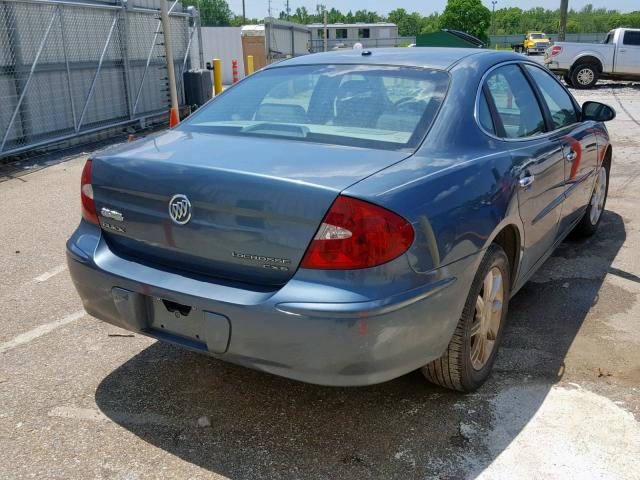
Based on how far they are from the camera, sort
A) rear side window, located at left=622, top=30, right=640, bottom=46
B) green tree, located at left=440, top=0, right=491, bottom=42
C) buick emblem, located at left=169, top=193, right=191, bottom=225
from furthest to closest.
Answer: green tree, located at left=440, top=0, right=491, bottom=42, rear side window, located at left=622, top=30, right=640, bottom=46, buick emblem, located at left=169, top=193, right=191, bottom=225

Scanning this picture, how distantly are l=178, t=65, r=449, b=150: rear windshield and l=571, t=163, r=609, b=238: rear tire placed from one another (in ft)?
8.81

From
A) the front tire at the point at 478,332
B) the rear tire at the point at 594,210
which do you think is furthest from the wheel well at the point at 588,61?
the front tire at the point at 478,332

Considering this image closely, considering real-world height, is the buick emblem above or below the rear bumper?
above

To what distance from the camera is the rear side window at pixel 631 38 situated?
20547mm

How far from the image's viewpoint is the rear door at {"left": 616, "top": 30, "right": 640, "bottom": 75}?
2056cm

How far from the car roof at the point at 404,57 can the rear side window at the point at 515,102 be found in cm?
12

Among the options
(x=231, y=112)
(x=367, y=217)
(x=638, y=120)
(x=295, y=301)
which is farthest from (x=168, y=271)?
Answer: (x=638, y=120)

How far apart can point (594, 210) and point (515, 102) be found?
2.22 m

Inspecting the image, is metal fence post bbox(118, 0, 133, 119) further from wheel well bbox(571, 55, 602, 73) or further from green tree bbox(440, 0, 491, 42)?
green tree bbox(440, 0, 491, 42)

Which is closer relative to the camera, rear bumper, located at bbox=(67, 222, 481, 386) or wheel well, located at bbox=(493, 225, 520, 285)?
rear bumper, located at bbox=(67, 222, 481, 386)

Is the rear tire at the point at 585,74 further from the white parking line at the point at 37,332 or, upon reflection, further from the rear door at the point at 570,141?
the white parking line at the point at 37,332

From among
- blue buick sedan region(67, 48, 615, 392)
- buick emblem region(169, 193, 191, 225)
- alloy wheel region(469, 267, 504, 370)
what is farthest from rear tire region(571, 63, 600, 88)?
buick emblem region(169, 193, 191, 225)

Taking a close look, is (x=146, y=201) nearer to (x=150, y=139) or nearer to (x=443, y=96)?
(x=150, y=139)

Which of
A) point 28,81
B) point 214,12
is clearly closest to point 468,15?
point 214,12
